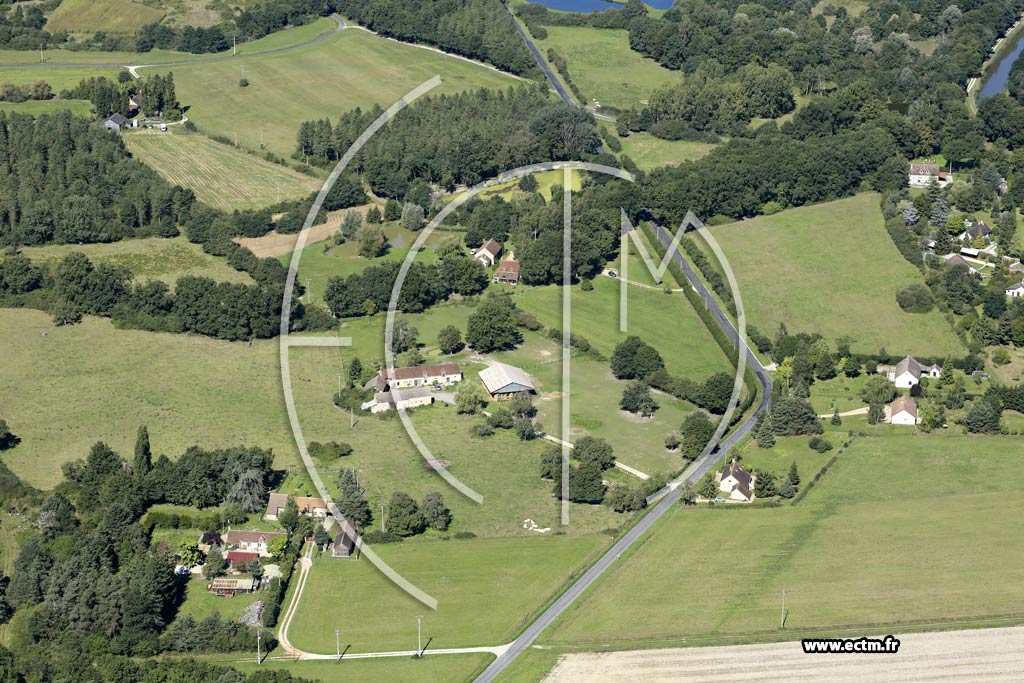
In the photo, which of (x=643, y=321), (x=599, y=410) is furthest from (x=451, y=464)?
(x=643, y=321)

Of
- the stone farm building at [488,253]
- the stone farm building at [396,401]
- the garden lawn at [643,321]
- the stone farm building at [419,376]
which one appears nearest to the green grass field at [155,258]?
the stone farm building at [488,253]

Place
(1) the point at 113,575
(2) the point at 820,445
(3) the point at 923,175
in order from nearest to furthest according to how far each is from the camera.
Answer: (1) the point at 113,575 → (2) the point at 820,445 → (3) the point at 923,175

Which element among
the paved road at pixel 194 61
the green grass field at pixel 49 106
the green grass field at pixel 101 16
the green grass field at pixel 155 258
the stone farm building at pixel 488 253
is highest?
the green grass field at pixel 101 16

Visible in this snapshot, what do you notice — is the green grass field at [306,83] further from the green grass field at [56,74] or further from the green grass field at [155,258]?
the green grass field at [155,258]

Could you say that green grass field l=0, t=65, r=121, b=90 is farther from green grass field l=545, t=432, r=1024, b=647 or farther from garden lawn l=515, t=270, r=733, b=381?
green grass field l=545, t=432, r=1024, b=647

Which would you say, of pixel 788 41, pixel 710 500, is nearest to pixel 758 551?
pixel 710 500

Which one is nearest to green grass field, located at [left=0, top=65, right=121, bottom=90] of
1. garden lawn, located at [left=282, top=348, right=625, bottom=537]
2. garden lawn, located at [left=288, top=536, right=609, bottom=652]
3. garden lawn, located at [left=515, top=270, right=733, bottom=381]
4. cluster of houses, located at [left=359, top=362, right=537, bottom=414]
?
garden lawn, located at [left=515, top=270, right=733, bottom=381]

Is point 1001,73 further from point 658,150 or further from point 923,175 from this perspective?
point 658,150
